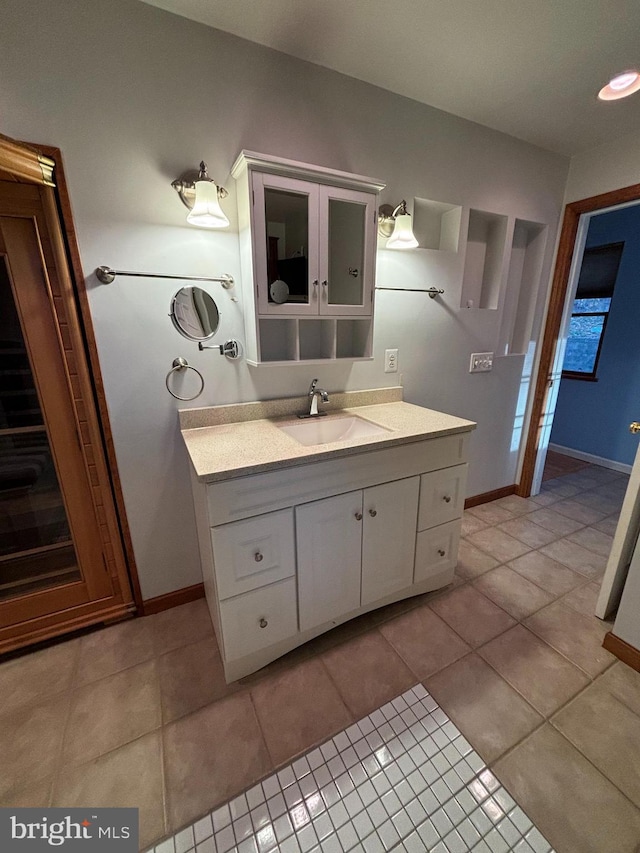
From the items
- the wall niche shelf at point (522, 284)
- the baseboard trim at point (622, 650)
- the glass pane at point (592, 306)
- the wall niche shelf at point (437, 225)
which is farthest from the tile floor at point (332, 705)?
the glass pane at point (592, 306)

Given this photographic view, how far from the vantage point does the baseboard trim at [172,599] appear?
1666 mm

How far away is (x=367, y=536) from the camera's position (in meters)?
1.44

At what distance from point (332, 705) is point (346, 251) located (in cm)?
179

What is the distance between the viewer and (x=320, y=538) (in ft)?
4.37

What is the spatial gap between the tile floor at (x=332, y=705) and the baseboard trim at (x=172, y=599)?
43 mm

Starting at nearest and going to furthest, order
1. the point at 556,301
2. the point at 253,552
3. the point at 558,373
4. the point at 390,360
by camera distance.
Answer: the point at 253,552
the point at 390,360
the point at 556,301
the point at 558,373

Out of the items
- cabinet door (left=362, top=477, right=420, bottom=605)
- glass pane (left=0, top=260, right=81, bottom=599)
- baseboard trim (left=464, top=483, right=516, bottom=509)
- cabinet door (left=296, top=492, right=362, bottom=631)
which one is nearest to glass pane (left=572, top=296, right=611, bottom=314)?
baseboard trim (left=464, top=483, right=516, bottom=509)

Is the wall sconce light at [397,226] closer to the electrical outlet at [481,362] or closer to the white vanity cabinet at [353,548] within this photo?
the electrical outlet at [481,362]

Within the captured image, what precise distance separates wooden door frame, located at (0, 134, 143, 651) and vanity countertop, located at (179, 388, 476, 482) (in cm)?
35

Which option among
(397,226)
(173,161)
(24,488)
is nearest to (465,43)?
Result: (397,226)

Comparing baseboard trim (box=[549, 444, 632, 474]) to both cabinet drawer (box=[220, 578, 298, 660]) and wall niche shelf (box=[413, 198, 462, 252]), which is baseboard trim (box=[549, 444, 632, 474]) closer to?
wall niche shelf (box=[413, 198, 462, 252])

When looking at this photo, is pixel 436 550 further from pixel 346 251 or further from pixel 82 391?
pixel 82 391

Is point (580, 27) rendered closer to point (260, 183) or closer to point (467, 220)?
point (467, 220)

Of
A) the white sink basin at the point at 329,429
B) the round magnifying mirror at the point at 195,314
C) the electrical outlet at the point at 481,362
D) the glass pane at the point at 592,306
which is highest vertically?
the glass pane at the point at 592,306
